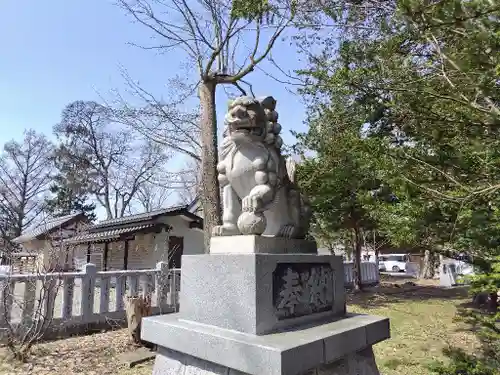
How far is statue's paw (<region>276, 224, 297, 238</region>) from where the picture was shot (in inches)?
128

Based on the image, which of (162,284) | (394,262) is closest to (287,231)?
(162,284)

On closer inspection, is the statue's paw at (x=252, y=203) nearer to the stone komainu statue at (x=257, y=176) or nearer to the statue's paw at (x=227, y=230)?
the stone komainu statue at (x=257, y=176)

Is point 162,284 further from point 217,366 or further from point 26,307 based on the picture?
point 217,366

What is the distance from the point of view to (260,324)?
2.67 m

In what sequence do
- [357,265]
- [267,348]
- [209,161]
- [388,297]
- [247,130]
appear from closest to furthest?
[267,348] → [247,130] → [209,161] → [388,297] → [357,265]

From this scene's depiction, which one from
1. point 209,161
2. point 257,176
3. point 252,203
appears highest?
point 209,161

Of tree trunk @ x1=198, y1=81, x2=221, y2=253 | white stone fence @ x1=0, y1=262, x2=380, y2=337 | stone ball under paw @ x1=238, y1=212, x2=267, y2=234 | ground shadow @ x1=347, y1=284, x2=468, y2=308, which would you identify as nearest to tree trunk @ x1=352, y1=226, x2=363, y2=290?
ground shadow @ x1=347, y1=284, x2=468, y2=308

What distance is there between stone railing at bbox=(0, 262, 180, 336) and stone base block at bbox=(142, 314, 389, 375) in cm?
375

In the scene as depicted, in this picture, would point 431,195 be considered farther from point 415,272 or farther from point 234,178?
point 415,272

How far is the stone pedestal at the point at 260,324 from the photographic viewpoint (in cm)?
246

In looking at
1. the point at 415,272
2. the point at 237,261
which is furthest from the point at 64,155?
the point at 237,261

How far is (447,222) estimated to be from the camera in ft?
13.6

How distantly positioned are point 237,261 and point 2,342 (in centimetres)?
533

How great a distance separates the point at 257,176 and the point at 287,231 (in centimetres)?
59
